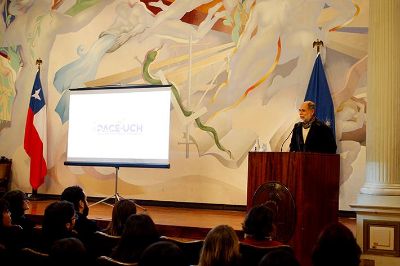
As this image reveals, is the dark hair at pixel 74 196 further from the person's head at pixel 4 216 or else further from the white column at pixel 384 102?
the white column at pixel 384 102

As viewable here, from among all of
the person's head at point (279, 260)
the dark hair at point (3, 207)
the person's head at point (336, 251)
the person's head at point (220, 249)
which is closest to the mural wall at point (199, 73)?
the dark hair at point (3, 207)

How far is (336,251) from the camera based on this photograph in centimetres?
230

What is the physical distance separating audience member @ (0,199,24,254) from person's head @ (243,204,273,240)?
5.68ft

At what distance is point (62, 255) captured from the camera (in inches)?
98.7

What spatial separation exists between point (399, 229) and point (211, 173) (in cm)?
321

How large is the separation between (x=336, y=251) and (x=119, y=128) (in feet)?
17.5

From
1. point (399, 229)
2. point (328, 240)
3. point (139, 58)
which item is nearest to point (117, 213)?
point (328, 240)

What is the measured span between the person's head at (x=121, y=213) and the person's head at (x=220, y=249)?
1.29 metres

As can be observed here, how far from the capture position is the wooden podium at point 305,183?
4.57 metres

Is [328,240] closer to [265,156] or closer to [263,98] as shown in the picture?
[265,156]

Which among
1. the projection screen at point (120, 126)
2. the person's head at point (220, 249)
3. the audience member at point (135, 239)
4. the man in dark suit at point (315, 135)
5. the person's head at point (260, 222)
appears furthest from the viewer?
the projection screen at point (120, 126)

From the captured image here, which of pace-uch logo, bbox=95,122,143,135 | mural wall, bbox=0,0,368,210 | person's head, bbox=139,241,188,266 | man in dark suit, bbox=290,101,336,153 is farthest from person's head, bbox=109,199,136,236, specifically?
mural wall, bbox=0,0,368,210

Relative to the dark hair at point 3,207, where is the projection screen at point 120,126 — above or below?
above

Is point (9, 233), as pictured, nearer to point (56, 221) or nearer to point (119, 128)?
point (56, 221)
